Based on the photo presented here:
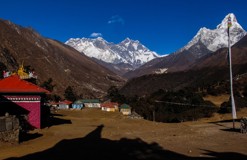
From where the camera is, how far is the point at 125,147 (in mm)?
18859

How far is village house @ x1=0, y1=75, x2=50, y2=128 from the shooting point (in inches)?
1193

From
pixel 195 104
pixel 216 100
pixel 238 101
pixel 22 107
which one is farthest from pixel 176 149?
pixel 216 100

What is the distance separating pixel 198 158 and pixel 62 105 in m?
107

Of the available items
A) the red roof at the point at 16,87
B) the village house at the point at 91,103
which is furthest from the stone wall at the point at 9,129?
the village house at the point at 91,103

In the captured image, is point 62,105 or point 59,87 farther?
point 59,87

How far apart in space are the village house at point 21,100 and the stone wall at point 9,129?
9072mm

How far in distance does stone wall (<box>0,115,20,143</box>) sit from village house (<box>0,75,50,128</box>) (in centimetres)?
907

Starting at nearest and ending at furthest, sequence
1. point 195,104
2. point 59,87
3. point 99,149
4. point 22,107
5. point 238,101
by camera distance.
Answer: point 99,149 → point 22,107 → point 238,101 → point 195,104 → point 59,87

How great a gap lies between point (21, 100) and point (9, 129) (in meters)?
9.90

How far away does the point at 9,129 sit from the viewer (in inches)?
835

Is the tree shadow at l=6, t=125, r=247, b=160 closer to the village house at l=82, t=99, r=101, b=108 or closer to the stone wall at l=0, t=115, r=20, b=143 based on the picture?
the stone wall at l=0, t=115, r=20, b=143

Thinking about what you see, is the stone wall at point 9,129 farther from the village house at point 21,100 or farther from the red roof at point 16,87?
the red roof at point 16,87

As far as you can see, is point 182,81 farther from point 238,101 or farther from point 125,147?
point 125,147

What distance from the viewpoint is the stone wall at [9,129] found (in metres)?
20.8
